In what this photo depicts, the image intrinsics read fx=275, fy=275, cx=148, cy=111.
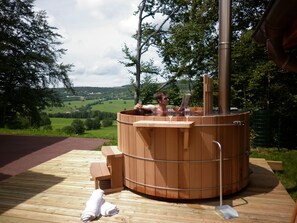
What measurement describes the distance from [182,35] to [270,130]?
4967mm

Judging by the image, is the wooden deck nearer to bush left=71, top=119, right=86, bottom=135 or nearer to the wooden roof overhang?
the wooden roof overhang

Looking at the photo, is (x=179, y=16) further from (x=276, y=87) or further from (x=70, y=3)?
(x=276, y=87)

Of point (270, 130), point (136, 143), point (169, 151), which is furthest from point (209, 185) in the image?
point (270, 130)

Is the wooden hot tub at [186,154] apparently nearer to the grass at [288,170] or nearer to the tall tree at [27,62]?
the grass at [288,170]

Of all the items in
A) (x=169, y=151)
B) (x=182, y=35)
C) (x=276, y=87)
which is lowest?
(x=169, y=151)

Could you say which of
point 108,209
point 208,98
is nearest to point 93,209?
point 108,209

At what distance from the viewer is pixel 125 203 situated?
4070 millimetres

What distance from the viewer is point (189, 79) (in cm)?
1163

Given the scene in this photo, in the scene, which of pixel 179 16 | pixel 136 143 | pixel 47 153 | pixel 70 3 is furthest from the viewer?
pixel 179 16

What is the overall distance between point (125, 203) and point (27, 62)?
11646mm

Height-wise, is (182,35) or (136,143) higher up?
(182,35)

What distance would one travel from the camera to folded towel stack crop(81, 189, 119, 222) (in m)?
3.55

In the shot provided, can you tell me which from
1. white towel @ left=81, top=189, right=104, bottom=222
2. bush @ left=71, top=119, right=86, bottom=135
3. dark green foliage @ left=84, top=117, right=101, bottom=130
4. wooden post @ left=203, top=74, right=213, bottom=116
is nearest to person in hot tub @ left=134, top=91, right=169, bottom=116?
wooden post @ left=203, top=74, right=213, bottom=116

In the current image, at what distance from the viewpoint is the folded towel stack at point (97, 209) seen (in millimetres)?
3547
